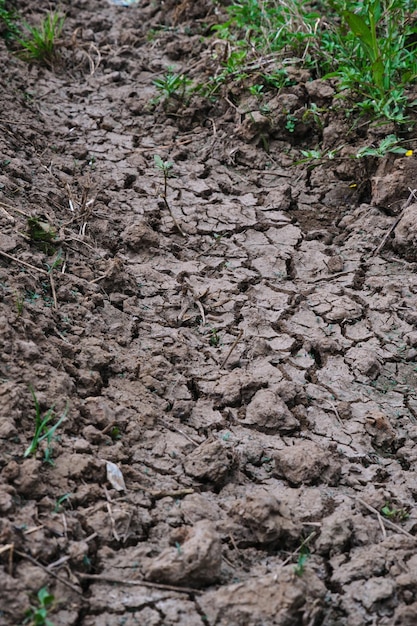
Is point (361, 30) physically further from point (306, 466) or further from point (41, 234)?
point (306, 466)

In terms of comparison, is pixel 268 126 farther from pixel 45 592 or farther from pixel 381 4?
pixel 45 592

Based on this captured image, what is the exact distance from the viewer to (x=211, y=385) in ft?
8.68

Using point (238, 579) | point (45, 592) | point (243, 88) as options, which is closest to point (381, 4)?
point (243, 88)

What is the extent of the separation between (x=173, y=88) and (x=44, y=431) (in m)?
2.71

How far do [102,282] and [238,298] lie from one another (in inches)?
25.2

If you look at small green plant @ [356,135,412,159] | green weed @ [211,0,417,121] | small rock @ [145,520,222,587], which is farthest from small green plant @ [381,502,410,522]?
green weed @ [211,0,417,121]

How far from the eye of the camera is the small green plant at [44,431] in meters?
2.03

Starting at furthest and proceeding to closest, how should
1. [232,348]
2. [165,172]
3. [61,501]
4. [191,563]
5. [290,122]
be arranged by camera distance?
1. [290,122]
2. [165,172]
3. [232,348]
4. [61,501]
5. [191,563]

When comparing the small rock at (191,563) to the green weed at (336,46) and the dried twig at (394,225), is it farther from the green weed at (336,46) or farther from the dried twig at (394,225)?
the green weed at (336,46)

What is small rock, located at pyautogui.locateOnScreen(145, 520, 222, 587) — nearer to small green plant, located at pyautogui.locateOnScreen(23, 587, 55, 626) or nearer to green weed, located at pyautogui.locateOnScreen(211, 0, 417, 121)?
small green plant, located at pyautogui.locateOnScreen(23, 587, 55, 626)

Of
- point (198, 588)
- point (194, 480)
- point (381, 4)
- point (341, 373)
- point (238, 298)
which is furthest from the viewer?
point (381, 4)

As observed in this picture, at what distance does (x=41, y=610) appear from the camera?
5.49 ft

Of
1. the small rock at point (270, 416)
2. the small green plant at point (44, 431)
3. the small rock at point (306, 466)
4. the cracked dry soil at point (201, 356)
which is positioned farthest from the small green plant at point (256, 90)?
the small green plant at point (44, 431)

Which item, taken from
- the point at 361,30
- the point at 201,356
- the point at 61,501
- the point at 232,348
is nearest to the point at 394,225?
the point at 361,30
